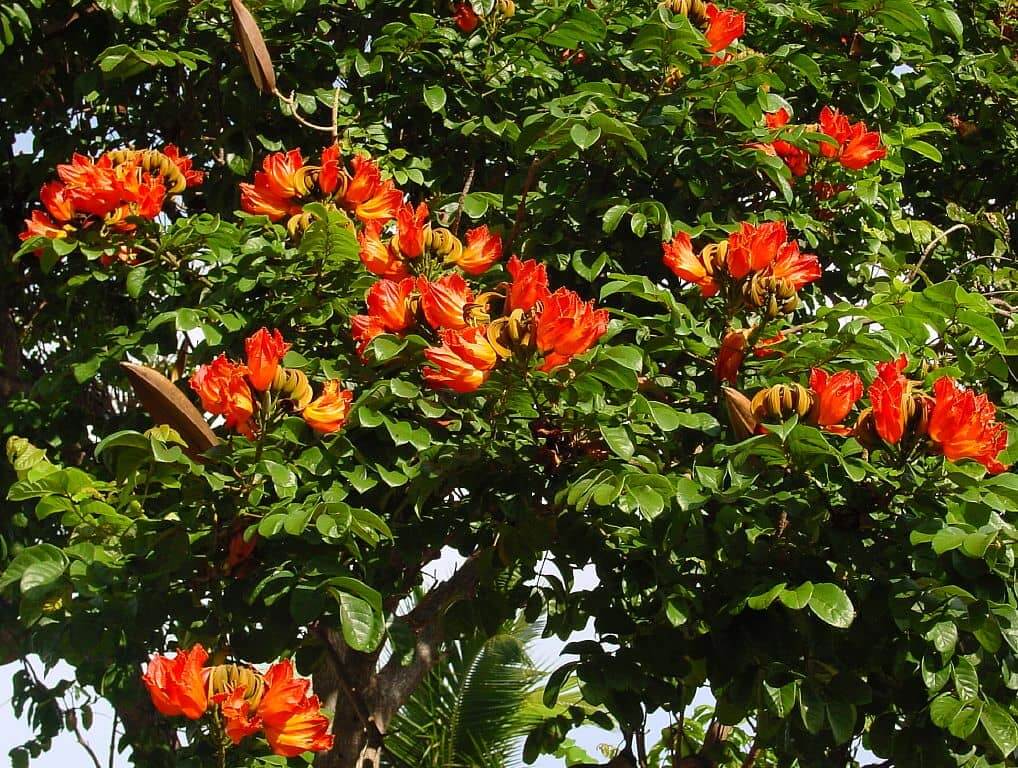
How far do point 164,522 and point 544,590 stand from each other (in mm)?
1001

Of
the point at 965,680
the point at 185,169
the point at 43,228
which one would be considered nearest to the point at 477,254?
the point at 185,169

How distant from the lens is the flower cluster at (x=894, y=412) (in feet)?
7.35

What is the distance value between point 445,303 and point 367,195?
80cm

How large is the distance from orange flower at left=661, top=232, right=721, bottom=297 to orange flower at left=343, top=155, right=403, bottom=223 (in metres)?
0.77

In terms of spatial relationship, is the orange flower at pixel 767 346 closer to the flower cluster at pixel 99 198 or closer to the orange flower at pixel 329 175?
the orange flower at pixel 329 175

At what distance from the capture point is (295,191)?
3.08 m

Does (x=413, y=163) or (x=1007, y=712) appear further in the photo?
(x=413, y=163)

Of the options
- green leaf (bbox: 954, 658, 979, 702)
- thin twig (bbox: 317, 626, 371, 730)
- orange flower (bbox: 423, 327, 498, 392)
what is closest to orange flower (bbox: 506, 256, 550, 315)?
orange flower (bbox: 423, 327, 498, 392)

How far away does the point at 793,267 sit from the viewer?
264cm

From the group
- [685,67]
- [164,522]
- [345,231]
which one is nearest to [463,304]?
[345,231]

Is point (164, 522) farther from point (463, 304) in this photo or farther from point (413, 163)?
point (413, 163)

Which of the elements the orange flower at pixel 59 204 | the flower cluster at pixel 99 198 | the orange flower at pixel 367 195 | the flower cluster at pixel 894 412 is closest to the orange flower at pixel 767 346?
the flower cluster at pixel 894 412

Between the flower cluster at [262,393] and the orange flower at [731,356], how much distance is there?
2.53ft

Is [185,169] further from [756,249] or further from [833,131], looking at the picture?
[833,131]
